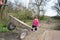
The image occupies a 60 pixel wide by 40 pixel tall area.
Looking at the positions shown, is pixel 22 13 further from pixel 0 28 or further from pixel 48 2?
pixel 48 2

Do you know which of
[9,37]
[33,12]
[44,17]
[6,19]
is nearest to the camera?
Result: [9,37]

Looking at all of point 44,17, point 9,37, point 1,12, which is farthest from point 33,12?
point 9,37

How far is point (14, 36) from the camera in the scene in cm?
1523

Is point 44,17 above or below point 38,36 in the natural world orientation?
below

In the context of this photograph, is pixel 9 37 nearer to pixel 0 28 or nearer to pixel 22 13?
pixel 0 28

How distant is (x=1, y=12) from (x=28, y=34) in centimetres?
594

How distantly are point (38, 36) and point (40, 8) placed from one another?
527 inches

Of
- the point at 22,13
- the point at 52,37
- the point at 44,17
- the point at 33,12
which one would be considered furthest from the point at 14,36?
the point at 44,17

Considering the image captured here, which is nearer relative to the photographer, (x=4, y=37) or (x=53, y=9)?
(x=4, y=37)

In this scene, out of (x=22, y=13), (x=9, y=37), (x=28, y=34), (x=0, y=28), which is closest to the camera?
(x=28, y=34)

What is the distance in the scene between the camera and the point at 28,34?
542 inches

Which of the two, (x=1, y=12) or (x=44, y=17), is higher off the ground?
(x=1, y=12)

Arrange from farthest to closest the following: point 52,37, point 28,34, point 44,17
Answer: point 44,17
point 28,34
point 52,37

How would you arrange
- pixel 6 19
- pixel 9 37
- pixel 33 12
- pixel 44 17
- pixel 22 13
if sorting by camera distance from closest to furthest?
1. pixel 9 37
2. pixel 6 19
3. pixel 22 13
4. pixel 33 12
5. pixel 44 17
